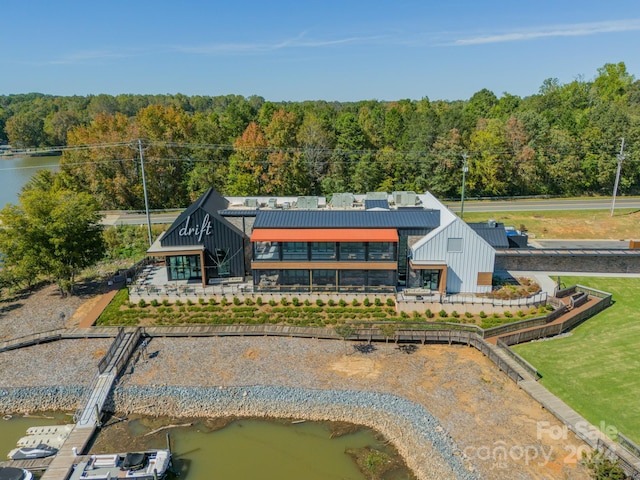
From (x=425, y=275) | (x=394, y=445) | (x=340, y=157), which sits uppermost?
(x=340, y=157)

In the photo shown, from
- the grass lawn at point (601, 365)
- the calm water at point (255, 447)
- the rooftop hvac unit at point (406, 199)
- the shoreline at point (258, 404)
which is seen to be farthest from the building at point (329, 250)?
the calm water at point (255, 447)

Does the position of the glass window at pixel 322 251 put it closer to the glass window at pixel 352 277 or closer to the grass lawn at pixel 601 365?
the glass window at pixel 352 277

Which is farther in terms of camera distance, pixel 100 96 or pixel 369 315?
pixel 100 96

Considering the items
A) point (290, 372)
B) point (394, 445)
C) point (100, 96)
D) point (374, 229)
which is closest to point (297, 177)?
point (374, 229)

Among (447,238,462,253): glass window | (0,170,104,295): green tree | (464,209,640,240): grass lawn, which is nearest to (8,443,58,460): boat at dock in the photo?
(0,170,104,295): green tree

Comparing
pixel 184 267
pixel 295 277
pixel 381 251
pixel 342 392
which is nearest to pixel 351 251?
pixel 381 251

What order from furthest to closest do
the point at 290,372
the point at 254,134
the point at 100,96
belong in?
the point at 100,96 → the point at 254,134 → the point at 290,372

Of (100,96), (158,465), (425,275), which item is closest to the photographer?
(158,465)

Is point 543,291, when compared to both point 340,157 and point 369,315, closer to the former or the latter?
point 369,315

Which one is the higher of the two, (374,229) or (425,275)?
(374,229)
